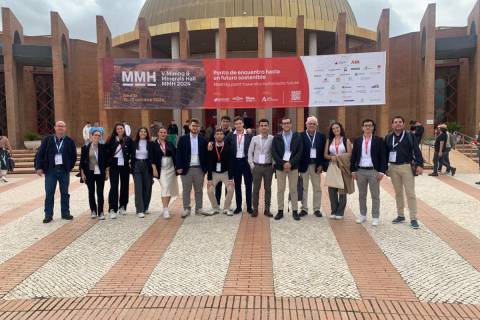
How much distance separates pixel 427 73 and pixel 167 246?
1978 centimetres

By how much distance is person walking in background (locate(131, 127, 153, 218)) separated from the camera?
7.05 metres

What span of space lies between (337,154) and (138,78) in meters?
12.5

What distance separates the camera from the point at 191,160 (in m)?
7.03

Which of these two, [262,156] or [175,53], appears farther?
[175,53]

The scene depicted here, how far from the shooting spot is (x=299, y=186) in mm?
7301

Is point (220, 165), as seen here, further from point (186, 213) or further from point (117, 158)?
A: point (117, 158)

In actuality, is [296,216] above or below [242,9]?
below

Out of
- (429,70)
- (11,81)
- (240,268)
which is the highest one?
(429,70)

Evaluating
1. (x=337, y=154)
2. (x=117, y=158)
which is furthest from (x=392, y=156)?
(x=117, y=158)

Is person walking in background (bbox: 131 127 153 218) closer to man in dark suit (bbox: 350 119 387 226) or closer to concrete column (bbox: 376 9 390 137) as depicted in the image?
man in dark suit (bbox: 350 119 387 226)

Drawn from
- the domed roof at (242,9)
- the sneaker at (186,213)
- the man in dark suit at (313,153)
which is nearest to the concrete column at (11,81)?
the domed roof at (242,9)

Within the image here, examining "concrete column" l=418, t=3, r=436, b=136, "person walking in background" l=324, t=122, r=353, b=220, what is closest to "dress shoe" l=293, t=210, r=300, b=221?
"person walking in background" l=324, t=122, r=353, b=220

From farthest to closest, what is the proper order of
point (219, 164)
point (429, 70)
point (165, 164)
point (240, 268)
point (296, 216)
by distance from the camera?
1. point (429, 70)
2. point (219, 164)
3. point (165, 164)
4. point (296, 216)
5. point (240, 268)

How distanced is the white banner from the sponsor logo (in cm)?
692
